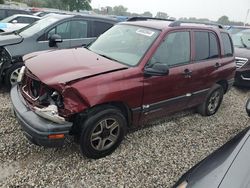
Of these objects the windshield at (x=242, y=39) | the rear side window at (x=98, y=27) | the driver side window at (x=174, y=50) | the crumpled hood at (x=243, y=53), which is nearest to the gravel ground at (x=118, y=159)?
the driver side window at (x=174, y=50)

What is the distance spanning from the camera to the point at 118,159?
361cm

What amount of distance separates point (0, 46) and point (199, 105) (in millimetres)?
4142

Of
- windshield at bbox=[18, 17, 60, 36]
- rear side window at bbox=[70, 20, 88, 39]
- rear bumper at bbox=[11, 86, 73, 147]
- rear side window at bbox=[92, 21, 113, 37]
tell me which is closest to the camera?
rear bumper at bbox=[11, 86, 73, 147]

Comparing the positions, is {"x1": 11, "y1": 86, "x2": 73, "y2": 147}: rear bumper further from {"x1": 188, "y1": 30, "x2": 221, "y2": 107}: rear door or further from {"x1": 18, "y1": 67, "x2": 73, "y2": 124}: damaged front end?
{"x1": 188, "y1": 30, "x2": 221, "y2": 107}: rear door

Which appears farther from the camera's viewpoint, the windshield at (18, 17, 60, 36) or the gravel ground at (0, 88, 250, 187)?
the windshield at (18, 17, 60, 36)

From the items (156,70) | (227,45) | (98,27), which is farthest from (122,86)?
(98,27)

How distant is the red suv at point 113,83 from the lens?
121 inches

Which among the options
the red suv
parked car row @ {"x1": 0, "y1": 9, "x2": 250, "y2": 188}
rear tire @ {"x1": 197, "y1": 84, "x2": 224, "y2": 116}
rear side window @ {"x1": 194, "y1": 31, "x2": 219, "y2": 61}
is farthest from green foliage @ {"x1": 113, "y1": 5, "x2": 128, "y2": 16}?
the red suv

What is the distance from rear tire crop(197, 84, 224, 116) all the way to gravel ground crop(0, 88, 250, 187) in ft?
1.72

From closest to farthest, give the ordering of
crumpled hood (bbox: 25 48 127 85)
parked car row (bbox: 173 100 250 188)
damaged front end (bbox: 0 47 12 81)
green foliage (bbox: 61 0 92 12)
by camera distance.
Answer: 1. parked car row (bbox: 173 100 250 188)
2. crumpled hood (bbox: 25 48 127 85)
3. damaged front end (bbox: 0 47 12 81)
4. green foliage (bbox: 61 0 92 12)

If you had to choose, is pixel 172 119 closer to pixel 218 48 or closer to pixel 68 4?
pixel 218 48

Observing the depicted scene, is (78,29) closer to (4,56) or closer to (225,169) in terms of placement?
(4,56)

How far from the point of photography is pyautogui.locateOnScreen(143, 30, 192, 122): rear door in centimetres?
381

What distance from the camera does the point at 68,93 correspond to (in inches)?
118
